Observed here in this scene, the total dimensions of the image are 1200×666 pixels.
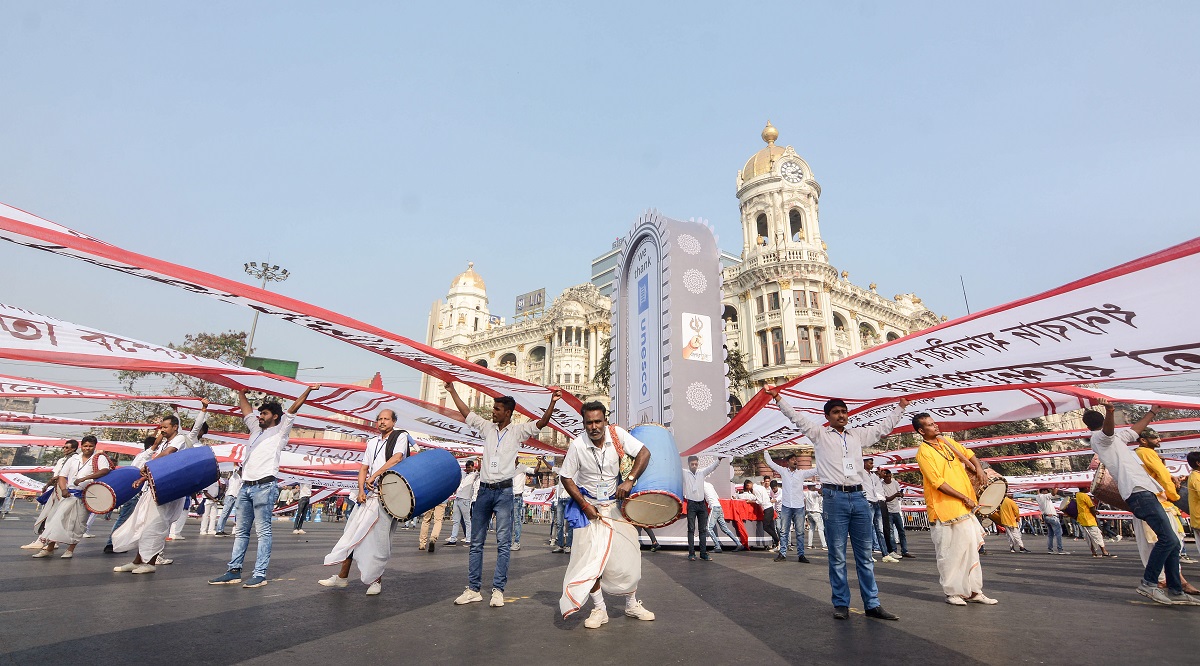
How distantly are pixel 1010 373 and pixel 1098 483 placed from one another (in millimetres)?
2964

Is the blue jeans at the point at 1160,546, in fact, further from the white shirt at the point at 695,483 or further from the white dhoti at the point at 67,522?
the white dhoti at the point at 67,522

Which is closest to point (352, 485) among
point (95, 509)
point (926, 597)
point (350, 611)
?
point (95, 509)

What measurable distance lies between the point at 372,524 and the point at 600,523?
2.80 m

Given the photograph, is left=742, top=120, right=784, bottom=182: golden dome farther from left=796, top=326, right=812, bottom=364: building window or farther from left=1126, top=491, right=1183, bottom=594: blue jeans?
left=1126, top=491, right=1183, bottom=594: blue jeans

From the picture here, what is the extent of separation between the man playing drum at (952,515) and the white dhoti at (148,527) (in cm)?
888

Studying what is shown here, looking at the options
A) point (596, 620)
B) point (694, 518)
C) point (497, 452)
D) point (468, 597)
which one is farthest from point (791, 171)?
point (596, 620)

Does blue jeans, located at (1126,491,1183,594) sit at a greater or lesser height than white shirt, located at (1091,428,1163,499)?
lesser

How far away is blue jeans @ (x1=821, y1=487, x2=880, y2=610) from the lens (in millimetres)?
4848

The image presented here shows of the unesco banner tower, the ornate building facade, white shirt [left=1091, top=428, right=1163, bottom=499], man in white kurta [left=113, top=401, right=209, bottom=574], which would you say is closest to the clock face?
the ornate building facade

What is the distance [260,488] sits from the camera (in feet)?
21.2

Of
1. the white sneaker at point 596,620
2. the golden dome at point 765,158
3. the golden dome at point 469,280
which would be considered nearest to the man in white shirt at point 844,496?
the white sneaker at point 596,620

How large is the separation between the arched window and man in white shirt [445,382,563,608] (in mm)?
42581

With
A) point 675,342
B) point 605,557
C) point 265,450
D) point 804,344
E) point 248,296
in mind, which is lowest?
point 605,557

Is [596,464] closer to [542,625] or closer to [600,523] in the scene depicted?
[600,523]
